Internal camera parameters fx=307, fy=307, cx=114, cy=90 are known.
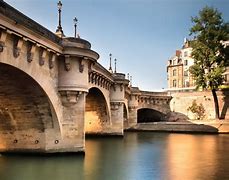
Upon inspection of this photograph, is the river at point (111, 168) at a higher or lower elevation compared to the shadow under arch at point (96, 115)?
lower

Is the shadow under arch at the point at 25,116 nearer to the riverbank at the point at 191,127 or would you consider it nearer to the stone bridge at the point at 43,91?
the stone bridge at the point at 43,91

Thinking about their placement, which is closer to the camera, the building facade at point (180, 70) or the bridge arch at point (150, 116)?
the bridge arch at point (150, 116)

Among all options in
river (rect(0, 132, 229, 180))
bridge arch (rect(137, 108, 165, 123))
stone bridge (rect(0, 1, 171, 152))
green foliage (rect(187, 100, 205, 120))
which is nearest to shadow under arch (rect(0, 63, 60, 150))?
stone bridge (rect(0, 1, 171, 152))

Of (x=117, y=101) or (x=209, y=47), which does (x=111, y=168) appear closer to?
(x=117, y=101)

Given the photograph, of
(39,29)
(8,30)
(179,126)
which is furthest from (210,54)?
(8,30)

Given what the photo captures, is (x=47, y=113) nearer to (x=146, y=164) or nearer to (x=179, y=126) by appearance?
(x=146, y=164)

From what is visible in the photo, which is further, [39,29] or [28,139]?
[28,139]

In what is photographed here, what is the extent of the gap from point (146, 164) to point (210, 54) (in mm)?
37273

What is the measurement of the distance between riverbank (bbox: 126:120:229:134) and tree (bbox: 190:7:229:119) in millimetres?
2648

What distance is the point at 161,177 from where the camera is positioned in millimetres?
16281

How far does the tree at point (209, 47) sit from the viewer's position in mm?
52062

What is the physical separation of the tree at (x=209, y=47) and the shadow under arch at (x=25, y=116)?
37.2 meters

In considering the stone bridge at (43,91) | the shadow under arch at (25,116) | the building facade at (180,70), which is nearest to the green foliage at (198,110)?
the building facade at (180,70)

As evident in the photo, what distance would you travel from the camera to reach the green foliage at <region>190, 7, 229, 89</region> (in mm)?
52062
